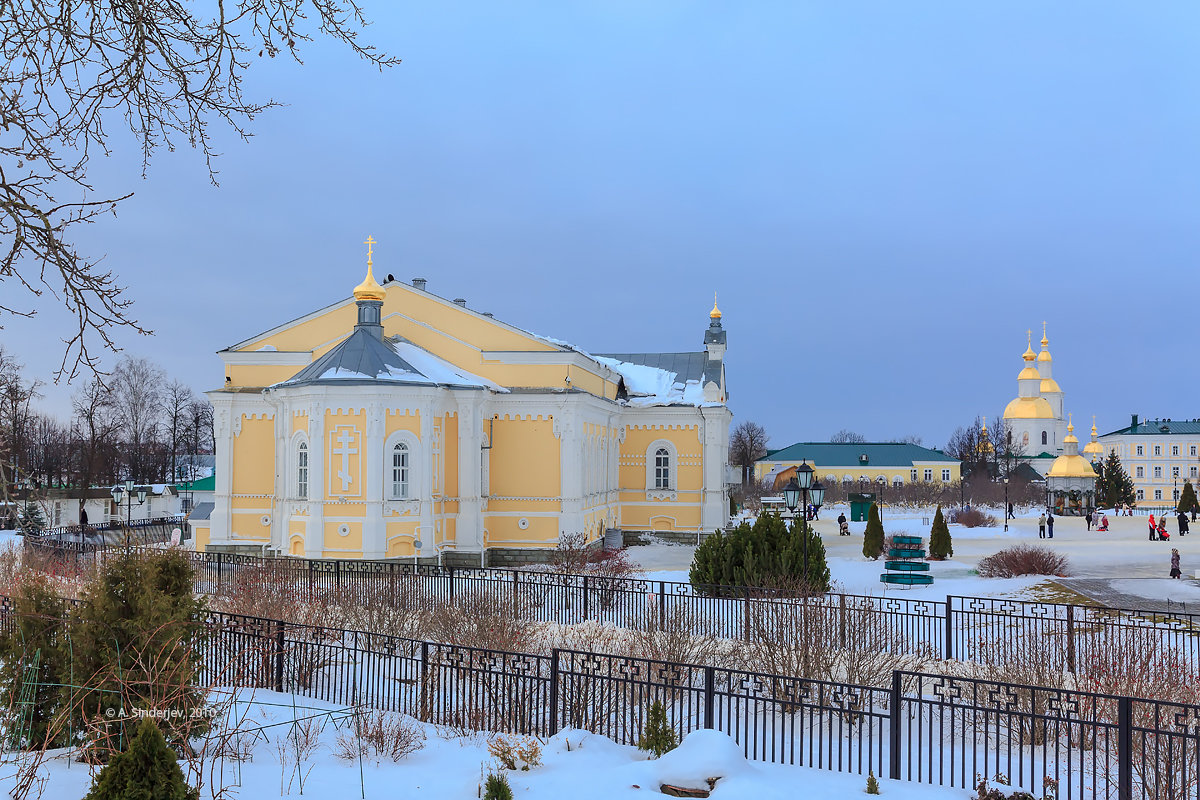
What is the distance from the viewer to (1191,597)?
20391mm

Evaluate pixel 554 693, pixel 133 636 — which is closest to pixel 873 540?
pixel 554 693

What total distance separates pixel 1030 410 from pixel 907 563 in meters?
86.5

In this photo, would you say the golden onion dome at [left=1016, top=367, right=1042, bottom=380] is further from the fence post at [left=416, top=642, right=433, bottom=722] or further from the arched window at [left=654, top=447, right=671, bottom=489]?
the fence post at [left=416, top=642, right=433, bottom=722]

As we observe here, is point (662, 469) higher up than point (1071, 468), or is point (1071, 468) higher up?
point (662, 469)

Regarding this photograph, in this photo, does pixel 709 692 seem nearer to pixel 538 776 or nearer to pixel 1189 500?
pixel 538 776

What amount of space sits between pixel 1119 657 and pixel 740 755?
5.49 m

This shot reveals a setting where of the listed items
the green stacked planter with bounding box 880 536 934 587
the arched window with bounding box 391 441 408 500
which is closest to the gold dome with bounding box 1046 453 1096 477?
the green stacked planter with bounding box 880 536 934 587

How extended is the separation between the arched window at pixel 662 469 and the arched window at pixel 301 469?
13858 millimetres

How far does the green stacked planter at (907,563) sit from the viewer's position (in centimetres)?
2225

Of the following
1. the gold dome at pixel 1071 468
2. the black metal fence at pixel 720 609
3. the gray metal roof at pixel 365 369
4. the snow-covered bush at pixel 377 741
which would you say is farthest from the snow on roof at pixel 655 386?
the gold dome at pixel 1071 468

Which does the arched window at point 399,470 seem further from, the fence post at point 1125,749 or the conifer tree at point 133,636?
the fence post at point 1125,749

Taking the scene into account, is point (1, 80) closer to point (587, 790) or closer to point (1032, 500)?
point (587, 790)

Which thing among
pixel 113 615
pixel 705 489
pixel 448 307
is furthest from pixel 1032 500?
pixel 113 615

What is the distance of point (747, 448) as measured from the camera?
9488 centimetres
